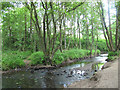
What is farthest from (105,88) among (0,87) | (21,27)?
(21,27)

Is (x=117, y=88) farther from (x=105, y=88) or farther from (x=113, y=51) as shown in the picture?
(x=113, y=51)

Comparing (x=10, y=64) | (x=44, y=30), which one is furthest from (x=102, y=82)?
(x=10, y=64)

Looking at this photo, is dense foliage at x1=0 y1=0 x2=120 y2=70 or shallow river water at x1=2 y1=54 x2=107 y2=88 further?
dense foliage at x1=0 y1=0 x2=120 y2=70

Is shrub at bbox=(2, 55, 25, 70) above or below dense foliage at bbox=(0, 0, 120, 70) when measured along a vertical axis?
below

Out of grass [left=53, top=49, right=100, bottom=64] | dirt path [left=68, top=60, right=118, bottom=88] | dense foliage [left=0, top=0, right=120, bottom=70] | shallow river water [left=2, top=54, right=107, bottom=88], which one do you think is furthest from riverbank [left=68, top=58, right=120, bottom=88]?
grass [left=53, top=49, right=100, bottom=64]

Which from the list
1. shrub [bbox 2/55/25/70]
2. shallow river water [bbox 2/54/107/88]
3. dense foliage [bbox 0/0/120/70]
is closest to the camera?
shallow river water [bbox 2/54/107/88]

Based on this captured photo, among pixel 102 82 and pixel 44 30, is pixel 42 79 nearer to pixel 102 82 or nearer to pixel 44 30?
pixel 102 82

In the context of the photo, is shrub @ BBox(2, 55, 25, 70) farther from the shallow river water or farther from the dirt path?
the dirt path

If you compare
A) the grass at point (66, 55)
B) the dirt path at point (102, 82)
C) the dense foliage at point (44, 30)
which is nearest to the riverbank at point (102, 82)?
the dirt path at point (102, 82)

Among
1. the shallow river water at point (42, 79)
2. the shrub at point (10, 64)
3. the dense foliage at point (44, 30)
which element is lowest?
the shallow river water at point (42, 79)

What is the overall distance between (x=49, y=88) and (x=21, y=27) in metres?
15.3

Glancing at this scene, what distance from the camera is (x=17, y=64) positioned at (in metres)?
10.7

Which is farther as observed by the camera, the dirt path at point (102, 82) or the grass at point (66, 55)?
the grass at point (66, 55)

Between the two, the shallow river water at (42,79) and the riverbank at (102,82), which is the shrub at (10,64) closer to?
the shallow river water at (42,79)
